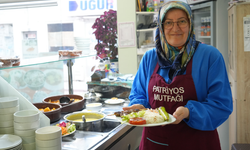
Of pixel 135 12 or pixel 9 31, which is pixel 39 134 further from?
pixel 9 31

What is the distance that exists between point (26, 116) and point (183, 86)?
3.01 feet

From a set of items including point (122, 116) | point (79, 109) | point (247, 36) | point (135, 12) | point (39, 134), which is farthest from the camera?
point (135, 12)

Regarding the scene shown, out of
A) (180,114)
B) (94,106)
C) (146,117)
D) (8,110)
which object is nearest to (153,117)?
(146,117)

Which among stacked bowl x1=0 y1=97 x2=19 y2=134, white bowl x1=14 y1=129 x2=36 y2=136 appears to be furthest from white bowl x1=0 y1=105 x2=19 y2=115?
white bowl x1=14 y1=129 x2=36 y2=136

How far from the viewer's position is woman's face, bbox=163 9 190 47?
1.53 metres

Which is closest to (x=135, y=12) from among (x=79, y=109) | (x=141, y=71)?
(x=79, y=109)

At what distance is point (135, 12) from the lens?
12.4 ft

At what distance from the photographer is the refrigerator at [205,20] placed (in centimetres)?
382

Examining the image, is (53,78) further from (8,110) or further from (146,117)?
(146,117)

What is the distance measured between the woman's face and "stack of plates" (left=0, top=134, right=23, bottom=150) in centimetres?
105

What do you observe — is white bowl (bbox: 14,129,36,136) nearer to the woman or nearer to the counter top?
the counter top

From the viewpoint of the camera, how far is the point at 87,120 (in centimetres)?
208

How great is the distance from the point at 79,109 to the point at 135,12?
1.99m

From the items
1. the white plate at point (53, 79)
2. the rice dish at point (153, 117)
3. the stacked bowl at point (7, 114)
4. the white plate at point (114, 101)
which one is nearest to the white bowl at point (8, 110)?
the stacked bowl at point (7, 114)
